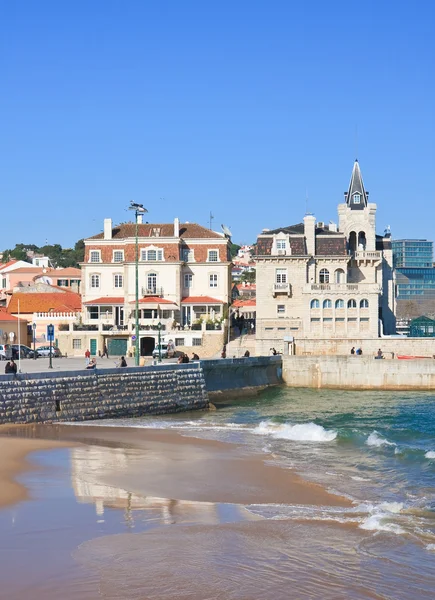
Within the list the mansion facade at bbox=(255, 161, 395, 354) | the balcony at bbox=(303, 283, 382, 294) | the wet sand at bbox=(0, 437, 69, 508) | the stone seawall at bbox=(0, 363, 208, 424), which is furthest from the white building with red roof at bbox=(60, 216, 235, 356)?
the wet sand at bbox=(0, 437, 69, 508)

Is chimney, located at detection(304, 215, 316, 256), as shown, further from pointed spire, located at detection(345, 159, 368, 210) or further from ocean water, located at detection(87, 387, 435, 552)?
ocean water, located at detection(87, 387, 435, 552)

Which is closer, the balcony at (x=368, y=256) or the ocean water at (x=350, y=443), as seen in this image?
the ocean water at (x=350, y=443)

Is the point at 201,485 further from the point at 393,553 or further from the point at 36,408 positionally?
the point at 36,408

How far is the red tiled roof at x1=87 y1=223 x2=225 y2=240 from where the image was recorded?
7000cm

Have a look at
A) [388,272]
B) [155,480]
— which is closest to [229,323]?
[388,272]

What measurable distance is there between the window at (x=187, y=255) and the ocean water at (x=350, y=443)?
1964 centimetres

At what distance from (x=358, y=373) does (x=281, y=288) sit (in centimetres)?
1437

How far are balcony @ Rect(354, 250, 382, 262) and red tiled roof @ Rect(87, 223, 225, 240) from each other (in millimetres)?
11078

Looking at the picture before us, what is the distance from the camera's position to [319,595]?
1256 centimetres

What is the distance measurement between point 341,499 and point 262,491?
189 centimetres

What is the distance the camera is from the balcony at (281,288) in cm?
6700

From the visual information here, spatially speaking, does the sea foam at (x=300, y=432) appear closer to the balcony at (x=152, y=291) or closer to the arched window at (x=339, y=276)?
the balcony at (x=152, y=291)

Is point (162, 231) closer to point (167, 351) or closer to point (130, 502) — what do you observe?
point (167, 351)

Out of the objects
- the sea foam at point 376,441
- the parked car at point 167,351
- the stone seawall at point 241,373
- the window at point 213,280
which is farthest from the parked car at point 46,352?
the sea foam at point 376,441
